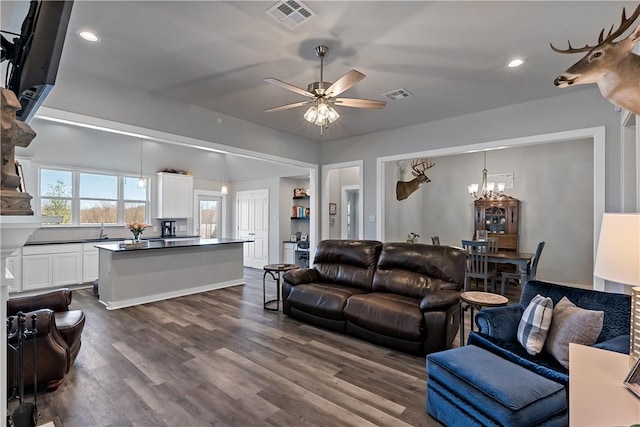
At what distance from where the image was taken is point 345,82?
2633mm

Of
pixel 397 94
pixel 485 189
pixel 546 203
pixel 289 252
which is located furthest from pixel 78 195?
pixel 546 203

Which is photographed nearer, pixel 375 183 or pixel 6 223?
pixel 6 223

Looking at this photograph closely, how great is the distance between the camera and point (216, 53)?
3027mm

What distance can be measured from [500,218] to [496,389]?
239 inches

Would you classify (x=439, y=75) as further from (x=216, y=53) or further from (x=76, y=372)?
(x=76, y=372)

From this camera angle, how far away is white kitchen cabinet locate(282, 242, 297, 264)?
7.54 metres

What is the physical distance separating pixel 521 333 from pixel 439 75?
276cm

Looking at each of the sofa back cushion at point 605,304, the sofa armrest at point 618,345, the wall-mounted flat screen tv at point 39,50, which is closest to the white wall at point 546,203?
the sofa back cushion at point 605,304

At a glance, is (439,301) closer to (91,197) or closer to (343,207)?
(343,207)

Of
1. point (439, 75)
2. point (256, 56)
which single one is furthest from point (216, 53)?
point (439, 75)

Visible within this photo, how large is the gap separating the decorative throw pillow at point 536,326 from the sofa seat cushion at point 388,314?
935 millimetres

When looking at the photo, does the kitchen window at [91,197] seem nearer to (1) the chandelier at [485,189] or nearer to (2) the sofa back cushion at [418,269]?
(2) the sofa back cushion at [418,269]

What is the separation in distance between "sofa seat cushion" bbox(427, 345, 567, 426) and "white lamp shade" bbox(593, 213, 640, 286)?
713 millimetres

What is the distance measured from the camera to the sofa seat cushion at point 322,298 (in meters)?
3.56
